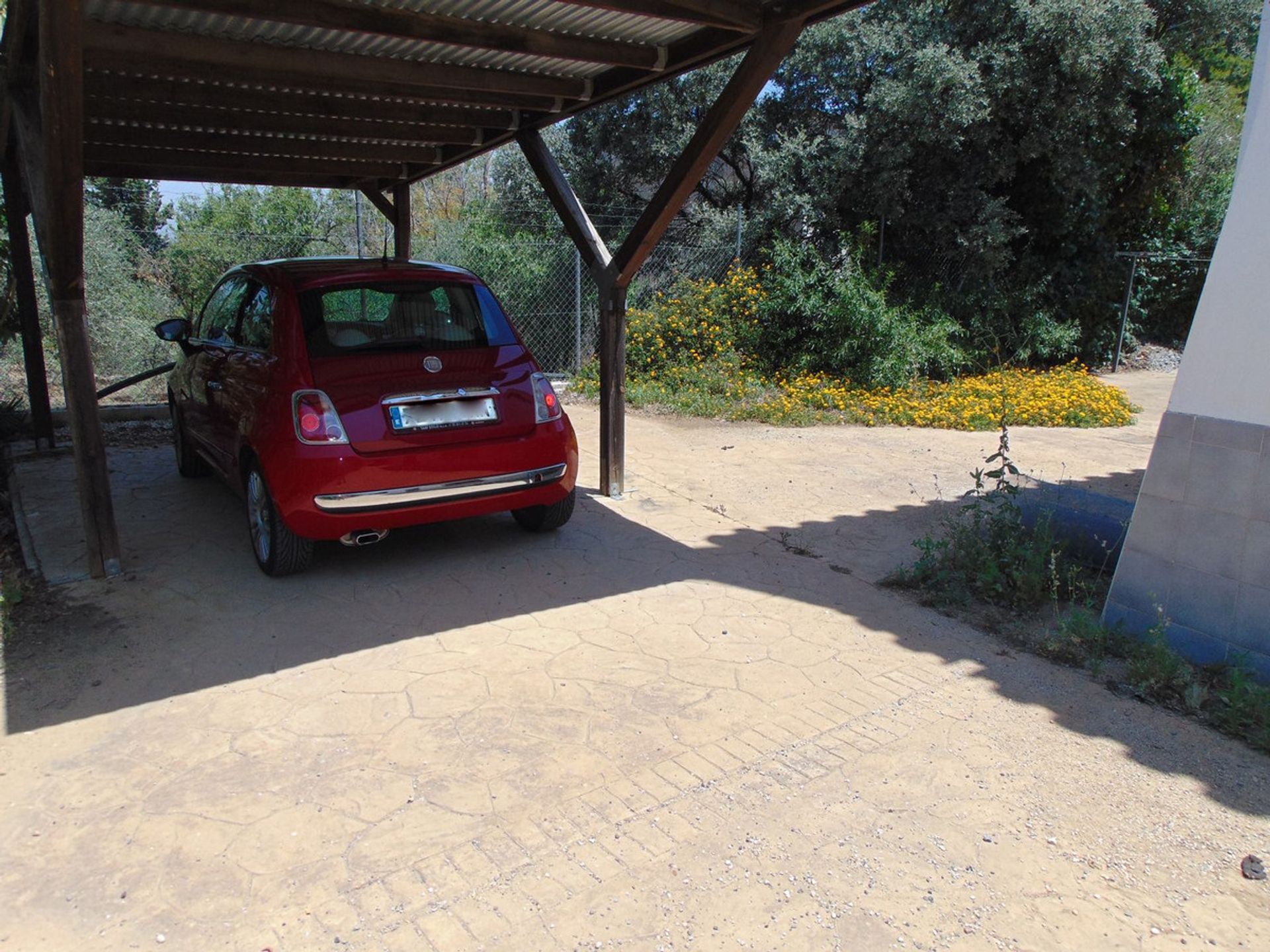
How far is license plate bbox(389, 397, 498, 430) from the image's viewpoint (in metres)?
4.57

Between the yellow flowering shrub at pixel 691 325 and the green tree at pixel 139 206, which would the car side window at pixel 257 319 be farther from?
the green tree at pixel 139 206

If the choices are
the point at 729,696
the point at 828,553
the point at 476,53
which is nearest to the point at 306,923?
the point at 729,696

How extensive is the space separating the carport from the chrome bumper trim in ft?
4.70

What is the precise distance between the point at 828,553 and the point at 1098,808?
270 centimetres

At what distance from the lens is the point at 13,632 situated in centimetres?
411

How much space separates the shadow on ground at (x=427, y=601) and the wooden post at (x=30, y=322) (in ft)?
6.94

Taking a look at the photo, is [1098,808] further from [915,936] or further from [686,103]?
[686,103]

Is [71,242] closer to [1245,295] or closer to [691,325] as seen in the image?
[1245,295]

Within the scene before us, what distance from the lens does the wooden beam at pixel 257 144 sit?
6641mm

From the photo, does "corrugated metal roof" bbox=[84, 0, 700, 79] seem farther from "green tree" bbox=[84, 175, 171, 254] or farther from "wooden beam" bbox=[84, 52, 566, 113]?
"green tree" bbox=[84, 175, 171, 254]

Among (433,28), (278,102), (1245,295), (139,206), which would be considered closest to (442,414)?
(433,28)

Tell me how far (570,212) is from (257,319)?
92.5 inches

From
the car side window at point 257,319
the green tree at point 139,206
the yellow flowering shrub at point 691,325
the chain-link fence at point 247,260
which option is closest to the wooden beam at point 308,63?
the car side window at point 257,319

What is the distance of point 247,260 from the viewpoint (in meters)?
11.8
